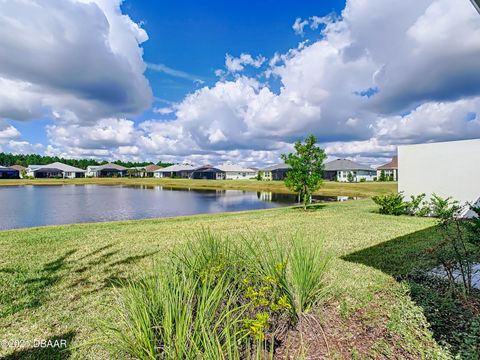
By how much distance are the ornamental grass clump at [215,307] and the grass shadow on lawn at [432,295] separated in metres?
1.10

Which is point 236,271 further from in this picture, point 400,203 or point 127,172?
point 127,172

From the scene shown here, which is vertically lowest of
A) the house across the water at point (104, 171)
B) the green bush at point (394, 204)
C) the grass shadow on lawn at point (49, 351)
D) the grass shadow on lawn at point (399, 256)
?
the grass shadow on lawn at point (49, 351)

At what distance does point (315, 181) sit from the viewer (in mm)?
12109

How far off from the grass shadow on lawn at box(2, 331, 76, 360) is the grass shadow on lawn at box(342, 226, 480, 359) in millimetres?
3201

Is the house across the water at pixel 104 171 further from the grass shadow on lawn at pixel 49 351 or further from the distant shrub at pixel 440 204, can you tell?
the grass shadow on lawn at pixel 49 351

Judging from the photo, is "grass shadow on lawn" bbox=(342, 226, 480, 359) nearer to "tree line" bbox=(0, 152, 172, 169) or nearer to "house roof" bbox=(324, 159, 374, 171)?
"house roof" bbox=(324, 159, 374, 171)

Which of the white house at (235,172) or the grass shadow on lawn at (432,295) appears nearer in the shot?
the grass shadow on lawn at (432,295)

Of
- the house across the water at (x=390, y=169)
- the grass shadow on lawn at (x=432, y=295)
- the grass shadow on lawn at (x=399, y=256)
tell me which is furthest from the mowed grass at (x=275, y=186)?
the grass shadow on lawn at (x=432, y=295)

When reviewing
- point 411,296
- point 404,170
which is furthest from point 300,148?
point 411,296

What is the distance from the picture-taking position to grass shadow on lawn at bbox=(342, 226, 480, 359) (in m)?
2.26

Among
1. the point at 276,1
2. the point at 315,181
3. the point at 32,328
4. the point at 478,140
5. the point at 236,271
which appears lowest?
the point at 32,328

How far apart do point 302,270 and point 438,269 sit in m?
2.87

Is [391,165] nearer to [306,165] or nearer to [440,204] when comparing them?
[306,165]

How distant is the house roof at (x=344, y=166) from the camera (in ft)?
158
